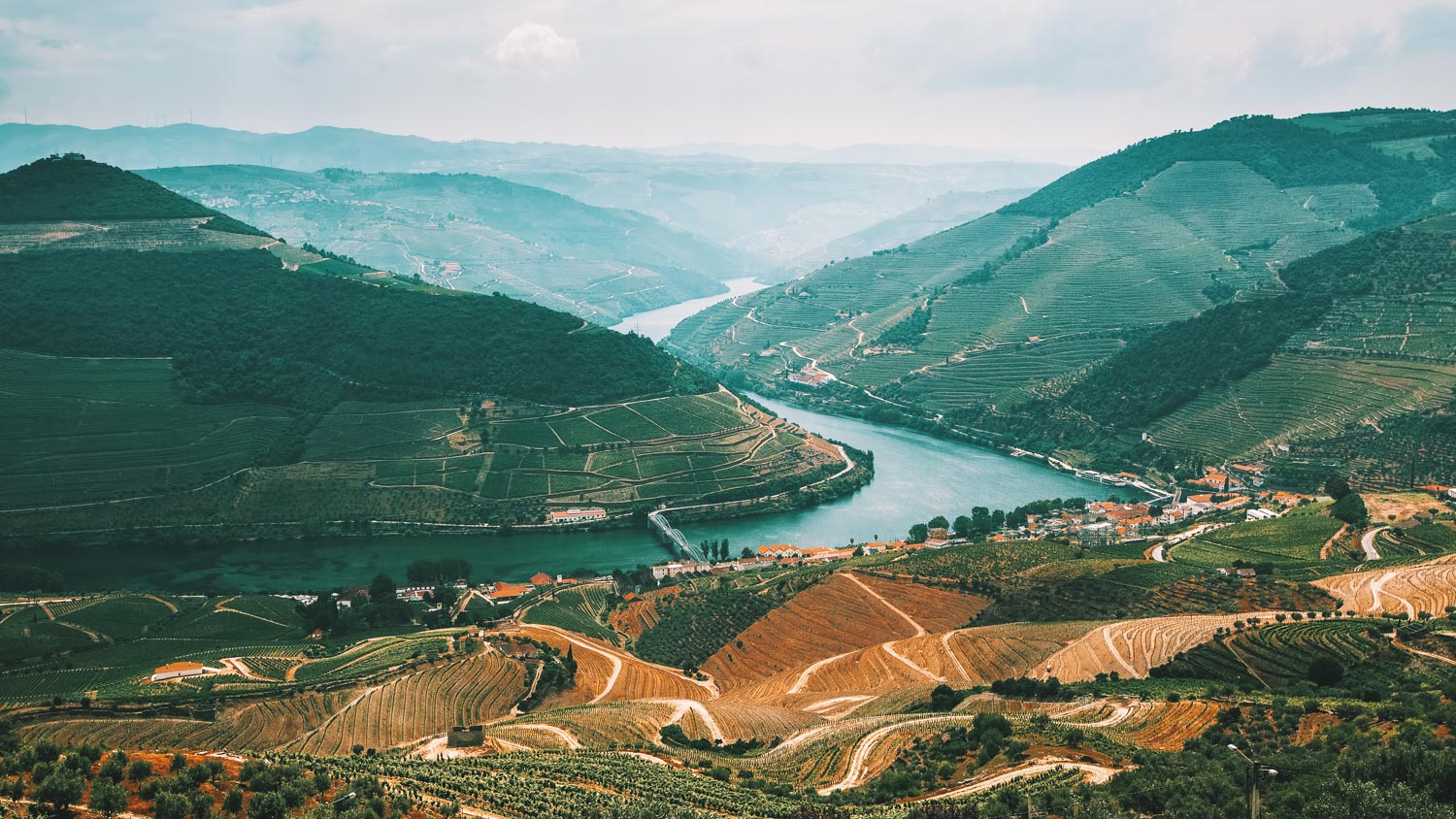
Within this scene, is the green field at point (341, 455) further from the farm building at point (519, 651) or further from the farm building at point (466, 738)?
the farm building at point (466, 738)

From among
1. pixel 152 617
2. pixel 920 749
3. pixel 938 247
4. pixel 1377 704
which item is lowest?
pixel 152 617

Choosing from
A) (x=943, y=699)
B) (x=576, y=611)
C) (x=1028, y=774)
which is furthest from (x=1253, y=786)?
(x=576, y=611)

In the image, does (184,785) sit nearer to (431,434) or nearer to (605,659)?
(605,659)

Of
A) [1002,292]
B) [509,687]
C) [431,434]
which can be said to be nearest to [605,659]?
[509,687]

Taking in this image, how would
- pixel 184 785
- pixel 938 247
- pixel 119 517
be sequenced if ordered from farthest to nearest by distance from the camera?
pixel 938 247
pixel 119 517
pixel 184 785

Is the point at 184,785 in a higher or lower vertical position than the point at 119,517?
higher

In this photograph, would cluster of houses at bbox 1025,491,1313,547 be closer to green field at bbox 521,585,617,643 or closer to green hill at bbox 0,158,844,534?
green hill at bbox 0,158,844,534

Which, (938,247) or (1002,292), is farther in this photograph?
(938,247)
